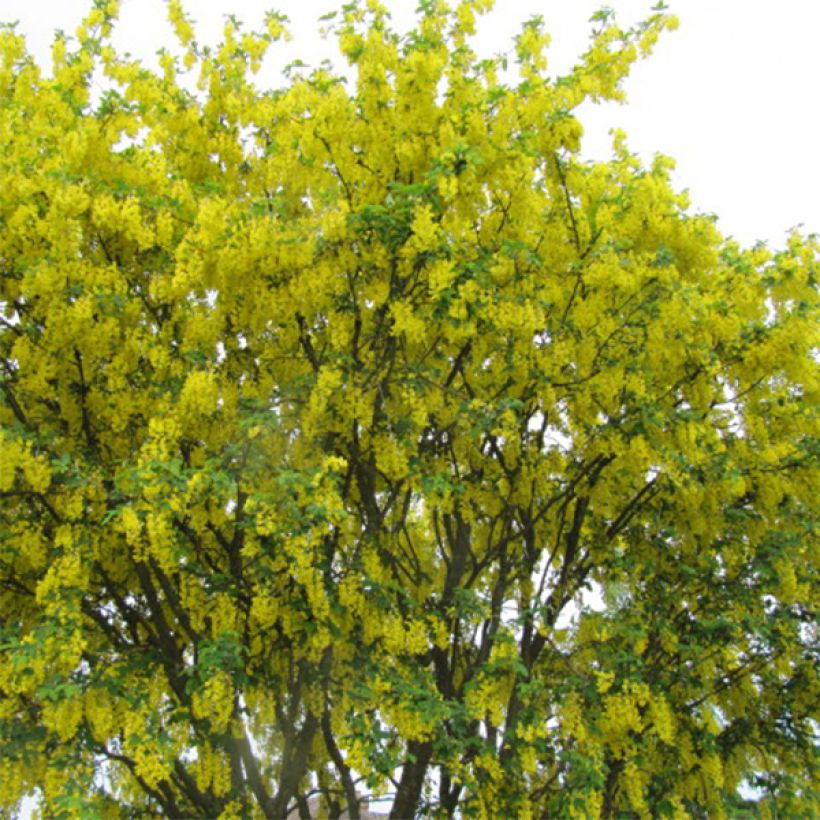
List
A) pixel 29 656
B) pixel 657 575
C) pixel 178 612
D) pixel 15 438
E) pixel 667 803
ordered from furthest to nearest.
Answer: pixel 657 575 → pixel 667 803 → pixel 178 612 → pixel 15 438 → pixel 29 656

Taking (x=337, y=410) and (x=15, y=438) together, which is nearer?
(x=15, y=438)

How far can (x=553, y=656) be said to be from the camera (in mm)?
8031

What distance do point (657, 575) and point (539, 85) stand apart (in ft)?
13.6

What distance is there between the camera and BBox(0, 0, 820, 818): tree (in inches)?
226

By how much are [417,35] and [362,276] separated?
181 centimetres

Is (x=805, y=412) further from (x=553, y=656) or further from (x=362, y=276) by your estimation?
(x=362, y=276)

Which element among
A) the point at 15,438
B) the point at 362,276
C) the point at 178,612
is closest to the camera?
the point at 15,438

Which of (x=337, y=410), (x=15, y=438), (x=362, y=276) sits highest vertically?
(x=362, y=276)

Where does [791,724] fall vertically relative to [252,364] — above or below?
below

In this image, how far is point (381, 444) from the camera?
651cm

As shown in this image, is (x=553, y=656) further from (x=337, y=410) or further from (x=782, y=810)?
(x=337, y=410)

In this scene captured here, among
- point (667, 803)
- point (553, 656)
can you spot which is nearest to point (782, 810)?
point (667, 803)

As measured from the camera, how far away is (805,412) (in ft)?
24.8

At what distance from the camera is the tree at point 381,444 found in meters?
5.75
